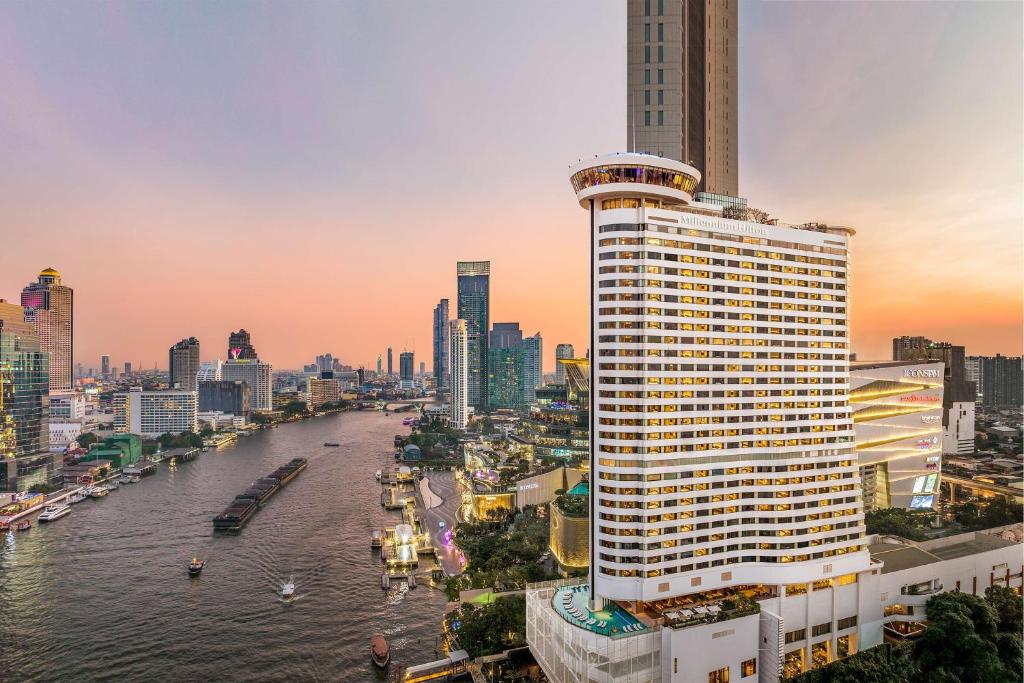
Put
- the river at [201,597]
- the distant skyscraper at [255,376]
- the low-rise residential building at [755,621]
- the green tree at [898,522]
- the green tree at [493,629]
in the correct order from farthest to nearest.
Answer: the distant skyscraper at [255,376] → the green tree at [898,522] → the river at [201,597] → the green tree at [493,629] → the low-rise residential building at [755,621]

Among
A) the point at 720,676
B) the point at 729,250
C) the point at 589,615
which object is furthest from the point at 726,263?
the point at 720,676

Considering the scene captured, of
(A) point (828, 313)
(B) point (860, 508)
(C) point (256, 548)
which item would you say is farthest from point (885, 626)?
(C) point (256, 548)

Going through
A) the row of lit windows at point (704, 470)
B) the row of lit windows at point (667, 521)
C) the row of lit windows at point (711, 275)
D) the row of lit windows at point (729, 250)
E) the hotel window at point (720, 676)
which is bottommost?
the hotel window at point (720, 676)

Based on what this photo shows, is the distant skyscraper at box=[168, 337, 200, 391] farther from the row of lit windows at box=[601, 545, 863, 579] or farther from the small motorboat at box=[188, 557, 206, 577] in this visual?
the row of lit windows at box=[601, 545, 863, 579]

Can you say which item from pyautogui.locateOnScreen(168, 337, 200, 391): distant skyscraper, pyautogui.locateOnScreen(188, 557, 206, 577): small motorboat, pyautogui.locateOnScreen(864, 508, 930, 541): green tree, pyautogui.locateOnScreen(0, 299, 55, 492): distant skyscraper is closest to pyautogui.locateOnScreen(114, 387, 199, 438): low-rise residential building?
pyautogui.locateOnScreen(168, 337, 200, 391): distant skyscraper

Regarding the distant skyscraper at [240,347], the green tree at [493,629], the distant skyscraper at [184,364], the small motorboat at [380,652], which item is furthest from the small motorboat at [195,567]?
the distant skyscraper at [240,347]

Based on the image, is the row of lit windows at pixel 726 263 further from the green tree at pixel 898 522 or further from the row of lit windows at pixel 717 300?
the green tree at pixel 898 522

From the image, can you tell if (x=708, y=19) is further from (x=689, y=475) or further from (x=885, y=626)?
(x=885, y=626)
